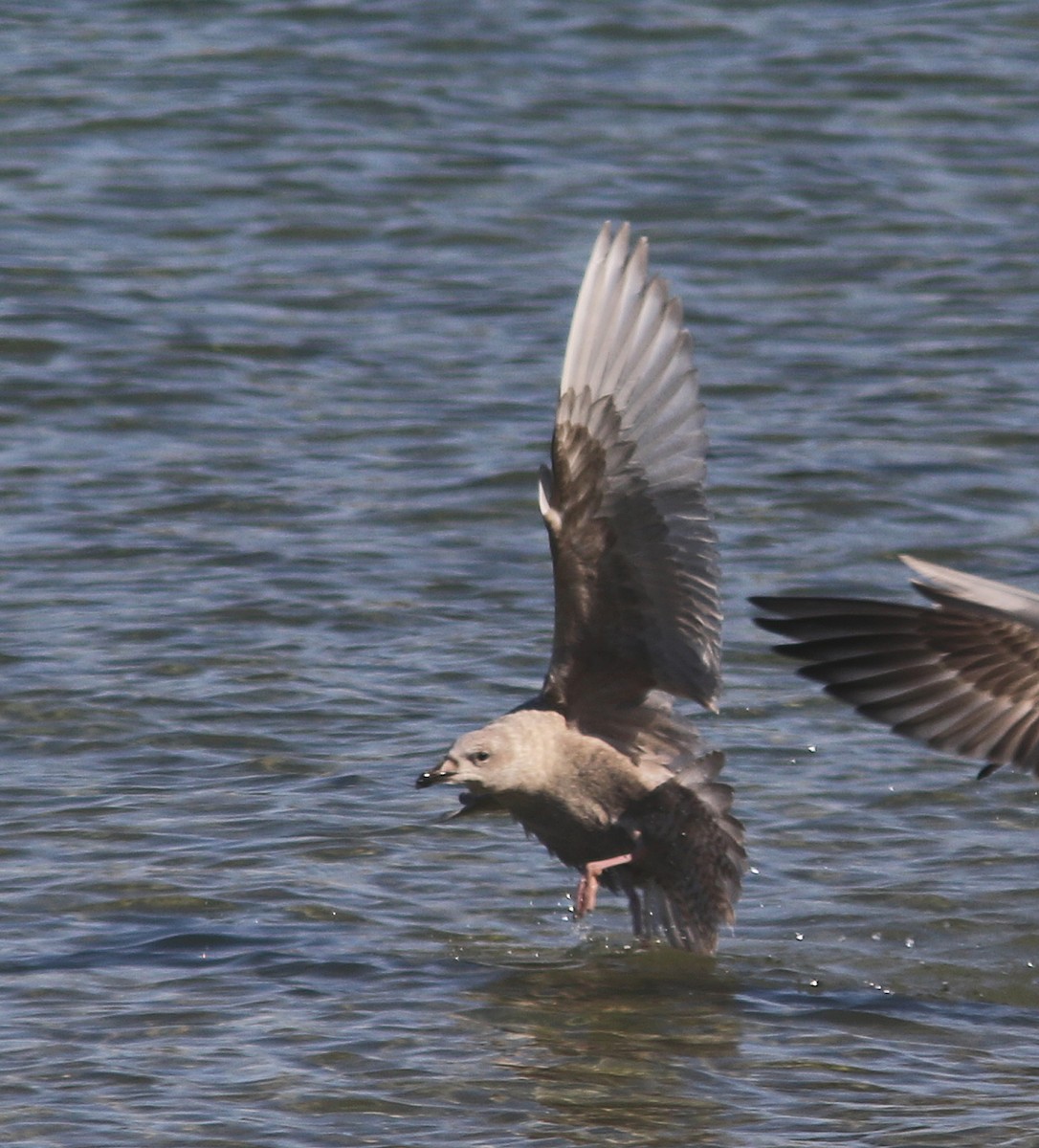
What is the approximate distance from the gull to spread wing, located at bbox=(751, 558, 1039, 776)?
1.87ft

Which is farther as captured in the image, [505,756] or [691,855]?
[691,855]

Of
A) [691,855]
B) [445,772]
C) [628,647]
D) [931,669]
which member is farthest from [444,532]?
[931,669]

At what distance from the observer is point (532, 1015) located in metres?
6.39

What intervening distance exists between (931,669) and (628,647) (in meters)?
0.92

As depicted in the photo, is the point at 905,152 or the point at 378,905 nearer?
the point at 378,905

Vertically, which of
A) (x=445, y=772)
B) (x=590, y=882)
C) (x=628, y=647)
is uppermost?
(x=628, y=647)

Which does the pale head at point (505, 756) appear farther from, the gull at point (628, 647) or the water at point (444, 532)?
the water at point (444, 532)

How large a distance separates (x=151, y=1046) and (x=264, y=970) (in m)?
0.57

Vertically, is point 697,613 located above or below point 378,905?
above

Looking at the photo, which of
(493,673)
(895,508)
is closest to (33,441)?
(493,673)

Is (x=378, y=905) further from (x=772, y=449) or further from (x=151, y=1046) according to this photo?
(x=772, y=449)

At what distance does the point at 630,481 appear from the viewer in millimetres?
6426

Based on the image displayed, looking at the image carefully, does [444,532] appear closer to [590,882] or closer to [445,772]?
[590,882]

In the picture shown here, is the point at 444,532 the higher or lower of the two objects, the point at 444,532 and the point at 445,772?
the lower
